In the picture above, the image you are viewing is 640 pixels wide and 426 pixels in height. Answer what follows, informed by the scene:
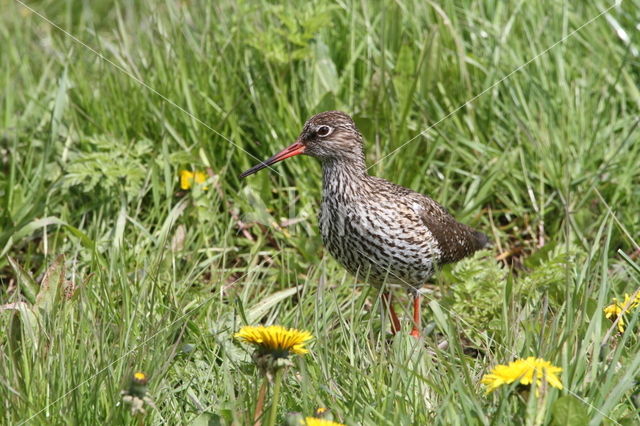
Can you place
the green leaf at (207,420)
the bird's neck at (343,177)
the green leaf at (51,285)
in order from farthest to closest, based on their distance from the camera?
the bird's neck at (343,177), the green leaf at (51,285), the green leaf at (207,420)

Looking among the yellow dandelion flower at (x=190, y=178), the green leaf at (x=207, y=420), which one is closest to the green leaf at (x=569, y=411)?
the green leaf at (x=207, y=420)

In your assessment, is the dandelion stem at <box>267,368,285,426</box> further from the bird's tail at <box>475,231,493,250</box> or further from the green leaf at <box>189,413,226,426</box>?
the bird's tail at <box>475,231,493,250</box>

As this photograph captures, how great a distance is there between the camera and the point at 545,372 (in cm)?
277

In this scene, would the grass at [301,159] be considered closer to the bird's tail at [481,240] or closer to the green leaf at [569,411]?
the bird's tail at [481,240]

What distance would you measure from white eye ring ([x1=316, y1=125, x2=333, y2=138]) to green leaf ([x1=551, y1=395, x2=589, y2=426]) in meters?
2.04

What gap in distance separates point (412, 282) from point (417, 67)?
136 centimetres

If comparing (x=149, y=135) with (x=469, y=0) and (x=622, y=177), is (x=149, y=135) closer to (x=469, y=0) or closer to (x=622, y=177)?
(x=469, y=0)

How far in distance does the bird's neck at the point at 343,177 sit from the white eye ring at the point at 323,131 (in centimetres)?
13

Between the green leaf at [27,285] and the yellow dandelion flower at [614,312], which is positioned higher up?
the green leaf at [27,285]

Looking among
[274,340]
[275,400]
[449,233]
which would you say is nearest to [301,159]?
[449,233]

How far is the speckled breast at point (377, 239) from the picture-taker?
4.39m

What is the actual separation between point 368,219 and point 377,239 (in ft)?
0.32

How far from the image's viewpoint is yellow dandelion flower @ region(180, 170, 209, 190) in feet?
16.5

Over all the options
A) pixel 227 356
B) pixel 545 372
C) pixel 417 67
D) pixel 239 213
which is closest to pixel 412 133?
pixel 417 67
